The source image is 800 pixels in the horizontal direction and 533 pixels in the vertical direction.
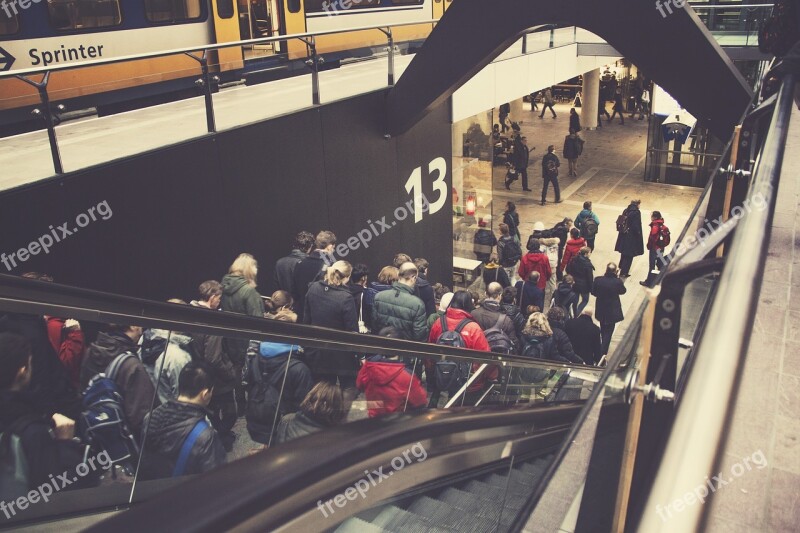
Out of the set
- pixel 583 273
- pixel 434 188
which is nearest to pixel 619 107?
pixel 434 188

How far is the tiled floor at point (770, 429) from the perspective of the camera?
74.8 inches

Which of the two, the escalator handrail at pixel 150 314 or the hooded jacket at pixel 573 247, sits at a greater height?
the escalator handrail at pixel 150 314

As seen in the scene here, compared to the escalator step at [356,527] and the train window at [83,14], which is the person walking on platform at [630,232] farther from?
the escalator step at [356,527]

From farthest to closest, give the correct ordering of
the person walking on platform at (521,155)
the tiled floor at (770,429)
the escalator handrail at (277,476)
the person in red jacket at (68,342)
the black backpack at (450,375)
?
the person walking on platform at (521,155), the black backpack at (450,375), the person in red jacket at (68,342), the escalator handrail at (277,476), the tiled floor at (770,429)

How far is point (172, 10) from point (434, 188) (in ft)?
17.3

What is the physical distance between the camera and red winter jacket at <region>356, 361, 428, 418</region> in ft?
13.5

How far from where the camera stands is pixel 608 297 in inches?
Result: 392

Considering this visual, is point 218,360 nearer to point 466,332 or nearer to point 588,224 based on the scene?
point 466,332

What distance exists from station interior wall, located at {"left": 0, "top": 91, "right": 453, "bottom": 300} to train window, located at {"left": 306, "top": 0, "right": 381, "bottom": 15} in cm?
396

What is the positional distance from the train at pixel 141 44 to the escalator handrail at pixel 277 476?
4.68 m

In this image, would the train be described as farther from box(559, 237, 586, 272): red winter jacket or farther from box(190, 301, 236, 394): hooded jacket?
box(559, 237, 586, 272): red winter jacket

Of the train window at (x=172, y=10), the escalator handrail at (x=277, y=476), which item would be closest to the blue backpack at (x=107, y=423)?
the escalator handrail at (x=277, y=476)

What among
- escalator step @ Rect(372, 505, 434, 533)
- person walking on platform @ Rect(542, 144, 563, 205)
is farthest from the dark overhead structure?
person walking on platform @ Rect(542, 144, 563, 205)

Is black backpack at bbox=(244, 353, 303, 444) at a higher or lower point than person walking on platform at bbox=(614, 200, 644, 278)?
higher
